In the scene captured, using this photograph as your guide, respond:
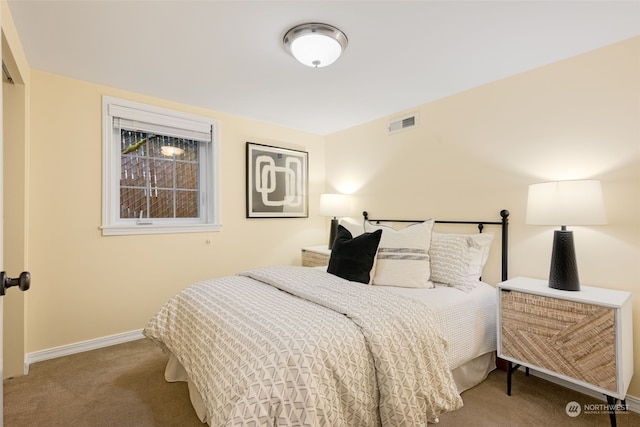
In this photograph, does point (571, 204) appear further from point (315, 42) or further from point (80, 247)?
point (80, 247)

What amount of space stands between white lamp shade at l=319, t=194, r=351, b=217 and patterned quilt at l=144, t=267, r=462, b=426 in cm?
182

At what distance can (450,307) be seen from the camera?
1.96 meters

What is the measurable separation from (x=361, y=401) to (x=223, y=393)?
573 mm

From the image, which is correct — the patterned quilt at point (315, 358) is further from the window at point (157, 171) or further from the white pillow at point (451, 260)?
the window at point (157, 171)

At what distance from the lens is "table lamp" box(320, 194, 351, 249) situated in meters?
3.72

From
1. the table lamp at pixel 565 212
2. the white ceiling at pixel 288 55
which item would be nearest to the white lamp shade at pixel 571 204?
the table lamp at pixel 565 212

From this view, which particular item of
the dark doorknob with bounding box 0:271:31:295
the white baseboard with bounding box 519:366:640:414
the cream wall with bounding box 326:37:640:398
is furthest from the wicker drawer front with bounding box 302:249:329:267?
the dark doorknob with bounding box 0:271:31:295

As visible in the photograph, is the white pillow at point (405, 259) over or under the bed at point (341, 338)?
over

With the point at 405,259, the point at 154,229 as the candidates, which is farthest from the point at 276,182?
the point at 405,259

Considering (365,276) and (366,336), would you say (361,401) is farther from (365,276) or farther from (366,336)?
(365,276)

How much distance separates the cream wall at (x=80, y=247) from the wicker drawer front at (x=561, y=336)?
A: 2707mm

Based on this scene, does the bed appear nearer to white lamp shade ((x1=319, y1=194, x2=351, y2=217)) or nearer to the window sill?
the window sill

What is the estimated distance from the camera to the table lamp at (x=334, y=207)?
12.2ft

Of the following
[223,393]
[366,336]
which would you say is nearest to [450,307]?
[366,336]
